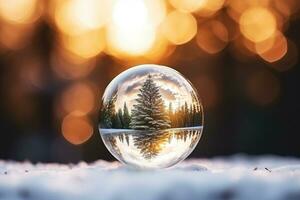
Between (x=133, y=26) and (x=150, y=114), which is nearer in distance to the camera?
(x=150, y=114)

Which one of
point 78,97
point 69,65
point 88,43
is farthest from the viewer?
point 78,97

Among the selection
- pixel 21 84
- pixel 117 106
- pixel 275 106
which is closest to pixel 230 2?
pixel 275 106

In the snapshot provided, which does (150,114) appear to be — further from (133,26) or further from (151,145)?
(133,26)

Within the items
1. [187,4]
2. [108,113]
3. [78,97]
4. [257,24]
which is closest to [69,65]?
[78,97]

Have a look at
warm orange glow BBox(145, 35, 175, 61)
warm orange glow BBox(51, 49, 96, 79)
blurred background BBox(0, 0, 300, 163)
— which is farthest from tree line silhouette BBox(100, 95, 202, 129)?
warm orange glow BBox(51, 49, 96, 79)

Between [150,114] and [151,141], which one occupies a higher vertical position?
[150,114]

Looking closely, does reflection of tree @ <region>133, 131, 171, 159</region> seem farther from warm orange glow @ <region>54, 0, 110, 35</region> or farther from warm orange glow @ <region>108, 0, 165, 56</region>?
warm orange glow @ <region>54, 0, 110, 35</region>

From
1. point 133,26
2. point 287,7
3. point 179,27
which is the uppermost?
point 287,7
